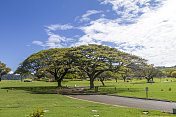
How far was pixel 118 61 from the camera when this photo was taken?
34781 mm

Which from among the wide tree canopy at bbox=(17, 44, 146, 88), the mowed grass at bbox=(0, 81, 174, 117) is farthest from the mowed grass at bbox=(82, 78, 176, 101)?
the mowed grass at bbox=(0, 81, 174, 117)

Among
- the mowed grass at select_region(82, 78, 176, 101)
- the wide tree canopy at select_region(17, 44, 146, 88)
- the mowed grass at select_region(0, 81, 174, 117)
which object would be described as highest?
the wide tree canopy at select_region(17, 44, 146, 88)

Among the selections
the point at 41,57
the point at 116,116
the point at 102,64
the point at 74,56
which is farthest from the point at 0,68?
the point at 116,116

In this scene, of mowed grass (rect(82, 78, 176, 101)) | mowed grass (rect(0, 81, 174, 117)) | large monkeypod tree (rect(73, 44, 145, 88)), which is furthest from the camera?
large monkeypod tree (rect(73, 44, 145, 88))

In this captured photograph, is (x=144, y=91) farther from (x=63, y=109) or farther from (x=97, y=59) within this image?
(x=63, y=109)

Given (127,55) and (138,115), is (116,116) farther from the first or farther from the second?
(127,55)

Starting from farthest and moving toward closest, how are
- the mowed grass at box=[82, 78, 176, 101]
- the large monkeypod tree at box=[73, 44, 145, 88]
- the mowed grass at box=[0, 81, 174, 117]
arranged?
the large monkeypod tree at box=[73, 44, 145, 88], the mowed grass at box=[82, 78, 176, 101], the mowed grass at box=[0, 81, 174, 117]

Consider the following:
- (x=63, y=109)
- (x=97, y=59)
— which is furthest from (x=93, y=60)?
(x=63, y=109)

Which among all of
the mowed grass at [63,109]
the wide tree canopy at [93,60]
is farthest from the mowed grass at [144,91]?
the mowed grass at [63,109]

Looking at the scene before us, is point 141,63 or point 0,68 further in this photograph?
point 0,68

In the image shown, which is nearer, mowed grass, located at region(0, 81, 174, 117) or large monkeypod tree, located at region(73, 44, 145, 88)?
mowed grass, located at region(0, 81, 174, 117)

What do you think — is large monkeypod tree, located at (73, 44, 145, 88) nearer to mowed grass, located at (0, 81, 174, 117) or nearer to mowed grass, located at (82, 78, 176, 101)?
mowed grass, located at (82, 78, 176, 101)

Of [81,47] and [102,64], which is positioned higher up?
[81,47]

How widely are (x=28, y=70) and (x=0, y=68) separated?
4360 cm
